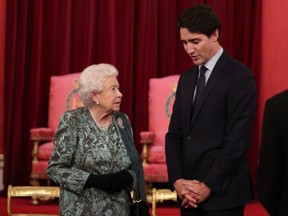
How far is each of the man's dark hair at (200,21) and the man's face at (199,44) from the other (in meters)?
0.02

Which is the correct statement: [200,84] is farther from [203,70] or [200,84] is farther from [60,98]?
[60,98]

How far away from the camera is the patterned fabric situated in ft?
11.4

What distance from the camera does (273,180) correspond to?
197 centimetres

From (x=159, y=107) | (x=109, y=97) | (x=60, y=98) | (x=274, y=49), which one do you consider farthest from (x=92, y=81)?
(x=274, y=49)

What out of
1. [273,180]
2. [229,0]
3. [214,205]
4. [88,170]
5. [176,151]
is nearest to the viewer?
[273,180]

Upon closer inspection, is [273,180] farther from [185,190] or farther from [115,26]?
[115,26]

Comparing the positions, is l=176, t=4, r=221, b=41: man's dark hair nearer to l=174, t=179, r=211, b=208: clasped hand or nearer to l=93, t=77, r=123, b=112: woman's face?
l=174, t=179, r=211, b=208: clasped hand

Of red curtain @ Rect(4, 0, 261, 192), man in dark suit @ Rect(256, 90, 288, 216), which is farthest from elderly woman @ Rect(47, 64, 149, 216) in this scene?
red curtain @ Rect(4, 0, 261, 192)

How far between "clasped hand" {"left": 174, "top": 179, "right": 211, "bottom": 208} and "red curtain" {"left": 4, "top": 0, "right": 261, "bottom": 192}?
417cm

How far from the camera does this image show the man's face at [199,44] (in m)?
2.86

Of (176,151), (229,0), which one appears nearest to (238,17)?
(229,0)

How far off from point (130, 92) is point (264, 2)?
177 centimetres

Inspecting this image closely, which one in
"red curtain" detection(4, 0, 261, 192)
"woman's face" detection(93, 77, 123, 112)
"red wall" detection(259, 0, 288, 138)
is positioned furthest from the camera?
"red curtain" detection(4, 0, 261, 192)

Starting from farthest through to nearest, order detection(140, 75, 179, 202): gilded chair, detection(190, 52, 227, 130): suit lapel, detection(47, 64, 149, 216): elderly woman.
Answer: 1. detection(140, 75, 179, 202): gilded chair
2. detection(47, 64, 149, 216): elderly woman
3. detection(190, 52, 227, 130): suit lapel
